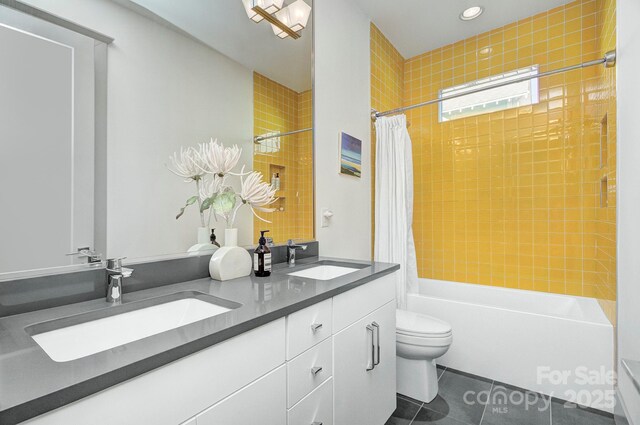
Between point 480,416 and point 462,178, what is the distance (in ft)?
6.45

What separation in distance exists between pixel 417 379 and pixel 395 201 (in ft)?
4.14

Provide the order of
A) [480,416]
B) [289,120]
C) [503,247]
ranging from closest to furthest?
[480,416] < [289,120] < [503,247]

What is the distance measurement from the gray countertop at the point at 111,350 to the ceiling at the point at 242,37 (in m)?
1.09

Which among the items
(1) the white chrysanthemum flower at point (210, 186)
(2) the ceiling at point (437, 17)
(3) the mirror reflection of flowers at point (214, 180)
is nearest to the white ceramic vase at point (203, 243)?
(3) the mirror reflection of flowers at point (214, 180)

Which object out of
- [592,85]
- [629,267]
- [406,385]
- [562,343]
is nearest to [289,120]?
[406,385]

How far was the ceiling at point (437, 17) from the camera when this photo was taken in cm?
246

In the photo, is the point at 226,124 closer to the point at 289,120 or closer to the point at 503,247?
the point at 289,120

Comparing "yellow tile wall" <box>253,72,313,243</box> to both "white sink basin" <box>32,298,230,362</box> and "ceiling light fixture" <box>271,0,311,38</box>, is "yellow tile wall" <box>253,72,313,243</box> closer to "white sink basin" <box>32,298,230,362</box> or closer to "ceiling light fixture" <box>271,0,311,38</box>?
"ceiling light fixture" <box>271,0,311,38</box>

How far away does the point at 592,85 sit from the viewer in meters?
2.38

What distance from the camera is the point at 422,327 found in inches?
74.0

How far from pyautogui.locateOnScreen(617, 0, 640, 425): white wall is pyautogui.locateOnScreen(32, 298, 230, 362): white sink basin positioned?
184 centimetres

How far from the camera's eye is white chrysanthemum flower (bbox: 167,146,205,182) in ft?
4.09

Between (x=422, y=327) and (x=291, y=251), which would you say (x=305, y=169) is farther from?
(x=422, y=327)

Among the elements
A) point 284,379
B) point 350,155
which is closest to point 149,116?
point 284,379
